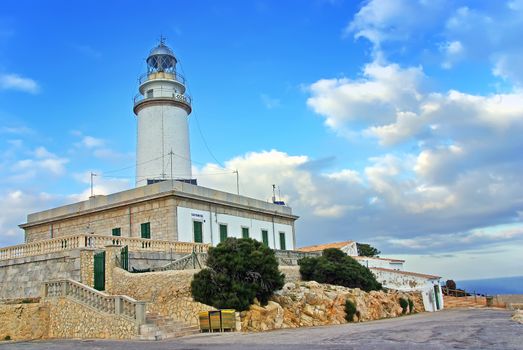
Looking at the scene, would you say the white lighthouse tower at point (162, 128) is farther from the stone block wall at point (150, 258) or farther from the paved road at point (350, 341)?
the paved road at point (350, 341)

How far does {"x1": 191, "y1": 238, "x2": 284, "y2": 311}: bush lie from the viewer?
18281 millimetres

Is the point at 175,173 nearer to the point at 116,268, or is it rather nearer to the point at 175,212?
the point at 175,212

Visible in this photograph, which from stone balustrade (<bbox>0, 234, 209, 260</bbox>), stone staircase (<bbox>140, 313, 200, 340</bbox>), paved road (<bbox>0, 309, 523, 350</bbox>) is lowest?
paved road (<bbox>0, 309, 523, 350</bbox>)

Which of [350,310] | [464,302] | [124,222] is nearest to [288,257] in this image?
[350,310]

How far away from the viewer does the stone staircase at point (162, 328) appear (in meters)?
15.9

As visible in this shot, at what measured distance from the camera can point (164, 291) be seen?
18.8 m

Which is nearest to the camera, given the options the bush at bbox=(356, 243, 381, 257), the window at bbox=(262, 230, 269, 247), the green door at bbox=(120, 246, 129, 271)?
the green door at bbox=(120, 246, 129, 271)

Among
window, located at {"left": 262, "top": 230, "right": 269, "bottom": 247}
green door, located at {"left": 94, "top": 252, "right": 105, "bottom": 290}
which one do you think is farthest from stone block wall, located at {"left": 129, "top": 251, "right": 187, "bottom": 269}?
window, located at {"left": 262, "top": 230, "right": 269, "bottom": 247}

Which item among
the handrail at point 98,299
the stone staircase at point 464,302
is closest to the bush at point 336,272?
the stone staircase at point 464,302

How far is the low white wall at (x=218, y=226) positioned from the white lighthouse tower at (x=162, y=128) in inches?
156

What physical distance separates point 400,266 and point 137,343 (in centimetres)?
3394

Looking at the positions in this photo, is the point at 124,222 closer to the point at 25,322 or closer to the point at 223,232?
the point at 223,232

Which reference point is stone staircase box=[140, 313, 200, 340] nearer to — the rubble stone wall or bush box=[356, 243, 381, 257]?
the rubble stone wall

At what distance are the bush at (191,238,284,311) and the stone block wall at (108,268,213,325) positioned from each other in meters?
0.41
